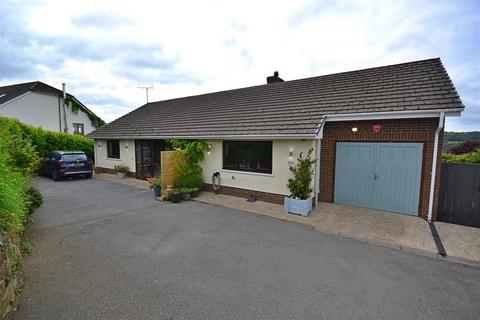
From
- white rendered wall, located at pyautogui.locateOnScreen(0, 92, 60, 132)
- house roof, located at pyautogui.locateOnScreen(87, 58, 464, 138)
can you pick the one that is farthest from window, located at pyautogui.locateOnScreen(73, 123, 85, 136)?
house roof, located at pyautogui.locateOnScreen(87, 58, 464, 138)

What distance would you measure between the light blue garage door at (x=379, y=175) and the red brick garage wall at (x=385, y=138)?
0.14 meters

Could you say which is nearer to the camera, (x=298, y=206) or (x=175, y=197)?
(x=298, y=206)

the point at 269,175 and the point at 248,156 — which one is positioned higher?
the point at 248,156

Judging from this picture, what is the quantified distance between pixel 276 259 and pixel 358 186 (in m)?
4.61

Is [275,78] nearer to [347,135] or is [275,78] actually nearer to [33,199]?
[347,135]

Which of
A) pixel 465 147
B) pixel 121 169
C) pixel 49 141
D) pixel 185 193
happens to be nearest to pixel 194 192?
Result: pixel 185 193

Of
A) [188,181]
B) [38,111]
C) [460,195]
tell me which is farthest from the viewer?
[38,111]

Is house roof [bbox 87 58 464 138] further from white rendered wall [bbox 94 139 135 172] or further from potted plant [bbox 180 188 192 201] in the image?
potted plant [bbox 180 188 192 201]

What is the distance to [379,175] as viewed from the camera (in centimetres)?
692

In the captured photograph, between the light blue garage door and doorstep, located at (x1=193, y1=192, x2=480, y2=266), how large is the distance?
0.33 meters

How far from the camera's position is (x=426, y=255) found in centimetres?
446

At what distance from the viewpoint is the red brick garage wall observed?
20.4 ft

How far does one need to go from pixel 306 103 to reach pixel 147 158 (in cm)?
946

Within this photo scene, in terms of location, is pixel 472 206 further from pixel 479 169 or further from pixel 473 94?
pixel 473 94
